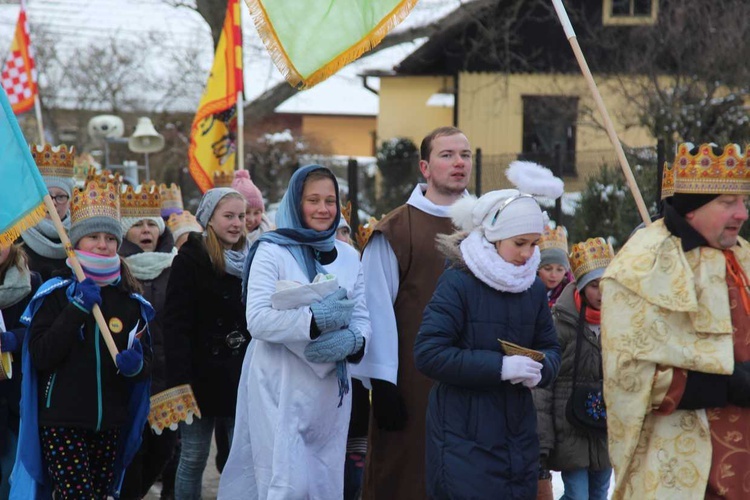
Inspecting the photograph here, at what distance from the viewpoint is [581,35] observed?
75.4 feet

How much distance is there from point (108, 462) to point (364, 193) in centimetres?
1672

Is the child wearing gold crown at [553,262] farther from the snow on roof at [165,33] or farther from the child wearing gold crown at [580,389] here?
the snow on roof at [165,33]

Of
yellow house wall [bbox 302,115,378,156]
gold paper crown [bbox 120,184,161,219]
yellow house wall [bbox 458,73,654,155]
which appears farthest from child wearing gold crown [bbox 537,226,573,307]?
yellow house wall [bbox 302,115,378,156]

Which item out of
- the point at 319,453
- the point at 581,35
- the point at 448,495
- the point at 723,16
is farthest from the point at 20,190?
the point at 581,35

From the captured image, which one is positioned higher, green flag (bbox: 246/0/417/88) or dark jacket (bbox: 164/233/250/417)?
green flag (bbox: 246/0/417/88)

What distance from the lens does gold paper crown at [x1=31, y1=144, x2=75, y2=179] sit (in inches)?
297

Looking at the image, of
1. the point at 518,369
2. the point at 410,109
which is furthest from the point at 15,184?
the point at 410,109

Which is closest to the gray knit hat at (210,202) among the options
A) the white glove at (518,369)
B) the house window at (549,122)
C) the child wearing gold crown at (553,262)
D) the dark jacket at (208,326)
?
the dark jacket at (208,326)

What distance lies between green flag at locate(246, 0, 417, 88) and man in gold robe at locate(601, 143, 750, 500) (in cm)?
215

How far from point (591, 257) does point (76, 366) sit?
270 centimetres

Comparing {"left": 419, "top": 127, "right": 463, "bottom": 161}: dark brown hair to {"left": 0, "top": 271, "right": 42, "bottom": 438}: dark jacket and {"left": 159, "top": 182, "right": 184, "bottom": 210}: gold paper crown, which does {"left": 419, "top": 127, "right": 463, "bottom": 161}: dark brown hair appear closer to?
{"left": 0, "top": 271, "right": 42, "bottom": 438}: dark jacket

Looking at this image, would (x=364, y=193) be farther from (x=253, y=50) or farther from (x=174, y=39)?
(x=174, y=39)

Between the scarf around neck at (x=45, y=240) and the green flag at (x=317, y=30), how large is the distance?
184 cm

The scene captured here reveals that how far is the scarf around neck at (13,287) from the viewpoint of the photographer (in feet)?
20.8
